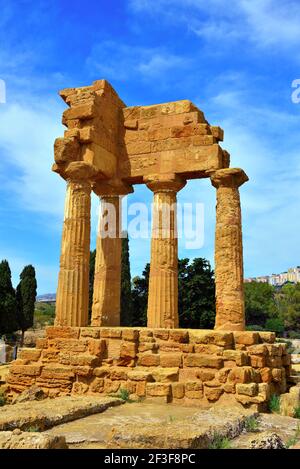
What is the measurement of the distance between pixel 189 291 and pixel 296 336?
30.0 m

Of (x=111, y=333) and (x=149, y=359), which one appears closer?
(x=149, y=359)

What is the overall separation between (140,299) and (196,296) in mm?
5179

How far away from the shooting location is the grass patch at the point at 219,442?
6094mm

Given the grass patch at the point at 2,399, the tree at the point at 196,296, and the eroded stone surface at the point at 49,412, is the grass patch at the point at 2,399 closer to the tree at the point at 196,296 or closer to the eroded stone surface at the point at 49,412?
the eroded stone surface at the point at 49,412

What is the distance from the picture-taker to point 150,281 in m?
15.2

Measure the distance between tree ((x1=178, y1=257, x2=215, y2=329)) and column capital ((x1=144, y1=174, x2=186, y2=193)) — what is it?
2460 centimetres

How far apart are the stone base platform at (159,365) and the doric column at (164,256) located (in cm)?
255

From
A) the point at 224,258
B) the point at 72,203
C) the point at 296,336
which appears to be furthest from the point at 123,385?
the point at 296,336

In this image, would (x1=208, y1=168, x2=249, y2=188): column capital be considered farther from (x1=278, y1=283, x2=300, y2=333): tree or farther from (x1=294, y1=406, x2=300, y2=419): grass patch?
(x1=278, y1=283, x2=300, y2=333): tree

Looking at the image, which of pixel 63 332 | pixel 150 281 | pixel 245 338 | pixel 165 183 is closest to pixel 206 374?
pixel 245 338

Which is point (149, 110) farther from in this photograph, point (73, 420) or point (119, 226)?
point (73, 420)

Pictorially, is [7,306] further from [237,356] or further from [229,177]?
[237,356]

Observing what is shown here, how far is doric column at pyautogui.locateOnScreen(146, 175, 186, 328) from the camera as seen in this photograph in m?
14.8

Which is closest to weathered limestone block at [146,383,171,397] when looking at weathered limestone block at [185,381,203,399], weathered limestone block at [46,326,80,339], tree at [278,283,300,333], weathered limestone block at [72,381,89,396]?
weathered limestone block at [185,381,203,399]
